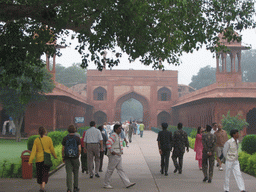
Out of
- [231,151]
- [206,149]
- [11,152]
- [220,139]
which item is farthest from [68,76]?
[231,151]

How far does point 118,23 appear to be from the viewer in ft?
25.5

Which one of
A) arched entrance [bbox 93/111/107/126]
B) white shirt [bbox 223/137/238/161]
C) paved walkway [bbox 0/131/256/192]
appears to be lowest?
paved walkway [bbox 0/131/256/192]

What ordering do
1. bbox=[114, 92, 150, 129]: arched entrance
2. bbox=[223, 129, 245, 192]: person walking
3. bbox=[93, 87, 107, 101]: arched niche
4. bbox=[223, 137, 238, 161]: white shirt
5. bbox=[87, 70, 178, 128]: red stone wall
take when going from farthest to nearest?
1. bbox=[93, 87, 107, 101]: arched niche
2. bbox=[114, 92, 150, 129]: arched entrance
3. bbox=[87, 70, 178, 128]: red stone wall
4. bbox=[223, 137, 238, 161]: white shirt
5. bbox=[223, 129, 245, 192]: person walking

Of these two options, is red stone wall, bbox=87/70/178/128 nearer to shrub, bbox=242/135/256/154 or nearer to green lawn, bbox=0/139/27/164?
green lawn, bbox=0/139/27/164

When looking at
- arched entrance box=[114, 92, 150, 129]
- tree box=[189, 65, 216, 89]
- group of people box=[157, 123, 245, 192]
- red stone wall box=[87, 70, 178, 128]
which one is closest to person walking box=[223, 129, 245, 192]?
group of people box=[157, 123, 245, 192]

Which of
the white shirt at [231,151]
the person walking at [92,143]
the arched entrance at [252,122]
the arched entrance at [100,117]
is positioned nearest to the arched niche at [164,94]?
the arched entrance at [100,117]

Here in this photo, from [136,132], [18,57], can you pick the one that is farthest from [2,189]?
[136,132]

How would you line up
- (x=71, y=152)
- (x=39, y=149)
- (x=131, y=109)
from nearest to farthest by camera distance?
(x=71, y=152), (x=39, y=149), (x=131, y=109)

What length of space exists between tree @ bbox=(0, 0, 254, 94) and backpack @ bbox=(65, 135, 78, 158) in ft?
7.91

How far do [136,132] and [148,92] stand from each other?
11.3m

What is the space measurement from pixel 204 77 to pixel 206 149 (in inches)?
2555

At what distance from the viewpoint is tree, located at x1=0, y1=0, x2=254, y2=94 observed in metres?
7.37

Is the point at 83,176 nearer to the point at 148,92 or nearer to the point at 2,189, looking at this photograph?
the point at 2,189

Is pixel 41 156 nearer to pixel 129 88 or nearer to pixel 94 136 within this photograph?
pixel 94 136
